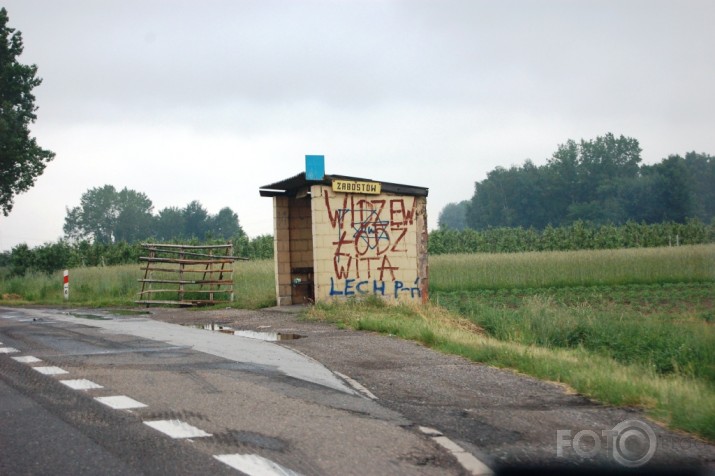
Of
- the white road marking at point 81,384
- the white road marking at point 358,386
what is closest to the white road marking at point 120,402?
the white road marking at point 81,384

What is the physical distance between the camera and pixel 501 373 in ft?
31.6

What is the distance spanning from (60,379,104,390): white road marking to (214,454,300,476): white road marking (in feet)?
10.2

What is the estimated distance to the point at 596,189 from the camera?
371ft

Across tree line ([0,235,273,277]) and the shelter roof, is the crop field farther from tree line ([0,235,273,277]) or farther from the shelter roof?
tree line ([0,235,273,277])

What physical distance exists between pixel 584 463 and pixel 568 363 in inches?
189

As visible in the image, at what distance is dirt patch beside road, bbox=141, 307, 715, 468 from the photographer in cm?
575

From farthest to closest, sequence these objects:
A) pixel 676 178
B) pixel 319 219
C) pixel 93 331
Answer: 1. pixel 676 178
2. pixel 319 219
3. pixel 93 331

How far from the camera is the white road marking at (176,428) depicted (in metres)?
5.83

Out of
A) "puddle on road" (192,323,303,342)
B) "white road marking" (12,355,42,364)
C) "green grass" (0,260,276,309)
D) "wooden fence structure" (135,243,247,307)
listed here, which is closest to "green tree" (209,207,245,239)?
"green grass" (0,260,276,309)

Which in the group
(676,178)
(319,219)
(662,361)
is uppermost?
(676,178)

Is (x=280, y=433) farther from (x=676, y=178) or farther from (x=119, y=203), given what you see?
(x=119, y=203)

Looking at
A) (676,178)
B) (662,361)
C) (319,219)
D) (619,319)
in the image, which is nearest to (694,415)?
(662,361)

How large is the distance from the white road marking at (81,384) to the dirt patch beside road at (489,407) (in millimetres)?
2884

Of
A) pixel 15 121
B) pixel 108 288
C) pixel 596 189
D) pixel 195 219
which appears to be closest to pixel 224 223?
pixel 195 219
